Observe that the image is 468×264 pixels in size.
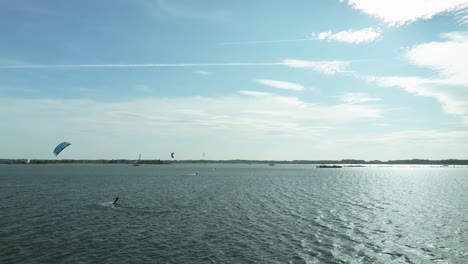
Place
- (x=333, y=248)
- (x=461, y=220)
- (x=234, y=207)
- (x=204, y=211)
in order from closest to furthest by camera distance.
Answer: (x=333, y=248), (x=461, y=220), (x=204, y=211), (x=234, y=207)

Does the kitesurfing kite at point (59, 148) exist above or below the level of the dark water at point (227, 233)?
above

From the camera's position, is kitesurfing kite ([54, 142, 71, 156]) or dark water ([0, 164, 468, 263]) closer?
dark water ([0, 164, 468, 263])

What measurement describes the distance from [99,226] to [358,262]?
2916 centimetres

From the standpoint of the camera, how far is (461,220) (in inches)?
1895

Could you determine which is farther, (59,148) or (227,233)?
Result: (59,148)

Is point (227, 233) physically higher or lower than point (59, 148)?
lower

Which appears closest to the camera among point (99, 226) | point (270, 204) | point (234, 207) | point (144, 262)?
point (144, 262)

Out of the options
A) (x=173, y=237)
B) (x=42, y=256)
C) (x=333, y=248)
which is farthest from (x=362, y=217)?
(x=42, y=256)

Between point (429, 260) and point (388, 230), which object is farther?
point (388, 230)

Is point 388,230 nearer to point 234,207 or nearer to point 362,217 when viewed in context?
point 362,217

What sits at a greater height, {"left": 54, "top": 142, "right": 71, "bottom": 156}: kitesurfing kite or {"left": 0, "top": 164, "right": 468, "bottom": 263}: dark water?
{"left": 54, "top": 142, "right": 71, "bottom": 156}: kitesurfing kite

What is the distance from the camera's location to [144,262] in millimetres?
26750

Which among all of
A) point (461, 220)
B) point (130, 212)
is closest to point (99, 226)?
point (130, 212)

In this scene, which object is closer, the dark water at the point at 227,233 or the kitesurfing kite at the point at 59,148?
the dark water at the point at 227,233
